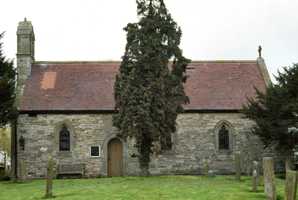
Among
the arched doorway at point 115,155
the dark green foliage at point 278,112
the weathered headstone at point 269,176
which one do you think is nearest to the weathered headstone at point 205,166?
the dark green foliage at point 278,112

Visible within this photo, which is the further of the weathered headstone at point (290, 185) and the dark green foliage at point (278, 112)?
the dark green foliage at point (278, 112)

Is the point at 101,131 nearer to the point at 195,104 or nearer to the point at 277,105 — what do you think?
the point at 195,104

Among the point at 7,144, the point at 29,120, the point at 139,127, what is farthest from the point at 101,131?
the point at 7,144

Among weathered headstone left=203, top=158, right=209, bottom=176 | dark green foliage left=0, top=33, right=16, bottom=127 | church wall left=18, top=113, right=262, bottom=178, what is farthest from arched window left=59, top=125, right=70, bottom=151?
weathered headstone left=203, top=158, right=209, bottom=176

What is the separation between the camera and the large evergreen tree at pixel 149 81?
1132 inches

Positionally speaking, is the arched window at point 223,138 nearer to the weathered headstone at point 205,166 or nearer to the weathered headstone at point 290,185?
the weathered headstone at point 205,166

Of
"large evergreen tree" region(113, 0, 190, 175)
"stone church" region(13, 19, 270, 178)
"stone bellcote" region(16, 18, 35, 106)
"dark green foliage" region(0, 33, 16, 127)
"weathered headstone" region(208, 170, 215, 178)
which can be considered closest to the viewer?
"large evergreen tree" region(113, 0, 190, 175)

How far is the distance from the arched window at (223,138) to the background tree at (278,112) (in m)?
3.35

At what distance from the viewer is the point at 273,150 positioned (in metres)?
35.3

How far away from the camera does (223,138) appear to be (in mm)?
35531

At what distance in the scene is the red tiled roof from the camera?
116 ft

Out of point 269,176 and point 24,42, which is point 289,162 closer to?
point 269,176

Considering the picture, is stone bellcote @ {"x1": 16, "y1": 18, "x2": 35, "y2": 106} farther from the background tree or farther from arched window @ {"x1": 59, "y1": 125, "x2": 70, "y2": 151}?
the background tree

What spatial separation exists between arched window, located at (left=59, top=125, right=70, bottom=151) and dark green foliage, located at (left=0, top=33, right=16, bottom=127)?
3676 millimetres
